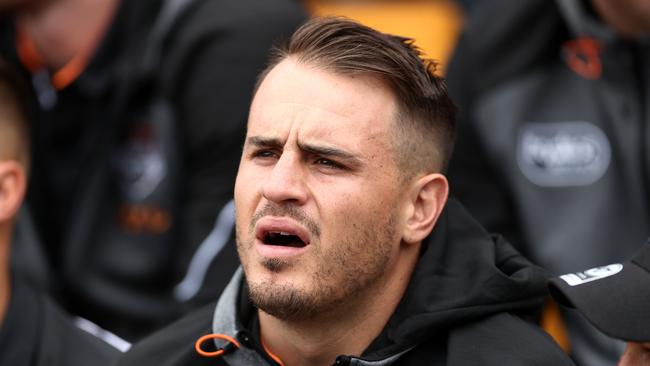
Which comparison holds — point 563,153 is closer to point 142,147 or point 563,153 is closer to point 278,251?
point 142,147

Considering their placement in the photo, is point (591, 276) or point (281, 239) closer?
point (591, 276)

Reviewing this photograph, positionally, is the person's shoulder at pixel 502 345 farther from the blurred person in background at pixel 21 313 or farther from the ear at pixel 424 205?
the blurred person in background at pixel 21 313

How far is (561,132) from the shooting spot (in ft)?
13.5

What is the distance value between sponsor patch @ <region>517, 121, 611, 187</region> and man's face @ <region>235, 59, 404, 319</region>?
1.23 metres

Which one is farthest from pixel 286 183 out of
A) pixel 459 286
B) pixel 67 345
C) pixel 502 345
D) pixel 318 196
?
pixel 67 345

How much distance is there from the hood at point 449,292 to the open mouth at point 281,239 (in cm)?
25

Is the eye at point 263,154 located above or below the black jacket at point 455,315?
above

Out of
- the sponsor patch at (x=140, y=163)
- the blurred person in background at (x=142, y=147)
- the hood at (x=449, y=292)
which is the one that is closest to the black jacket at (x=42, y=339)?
the blurred person in background at (x=142, y=147)

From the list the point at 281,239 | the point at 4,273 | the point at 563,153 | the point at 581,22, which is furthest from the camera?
the point at 581,22

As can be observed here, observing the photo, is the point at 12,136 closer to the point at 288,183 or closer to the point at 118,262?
the point at 118,262

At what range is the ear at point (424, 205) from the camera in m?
2.98

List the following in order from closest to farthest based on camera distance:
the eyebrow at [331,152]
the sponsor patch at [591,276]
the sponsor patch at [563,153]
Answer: the sponsor patch at [591,276], the eyebrow at [331,152], the sponsor patch at [563,153]

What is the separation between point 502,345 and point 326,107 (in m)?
0.65

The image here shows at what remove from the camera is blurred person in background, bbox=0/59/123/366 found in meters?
3.62
